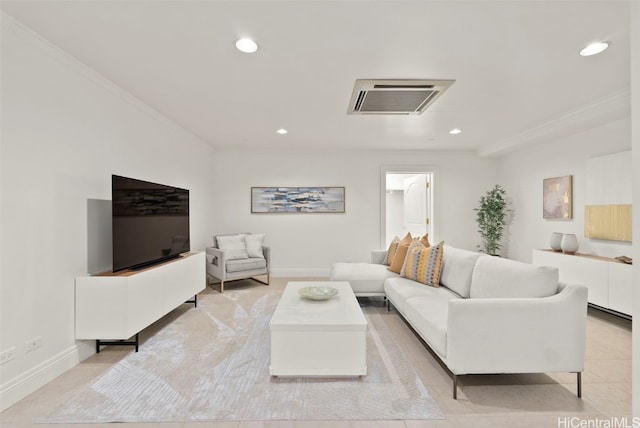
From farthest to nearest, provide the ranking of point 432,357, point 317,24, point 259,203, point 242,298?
point 259,203 → point 242,298 → point 432,357 → point 317,24

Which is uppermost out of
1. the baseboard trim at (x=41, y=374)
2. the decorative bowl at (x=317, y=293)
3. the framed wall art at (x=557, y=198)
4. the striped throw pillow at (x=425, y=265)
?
the framed wall art at (x=557, y=198)

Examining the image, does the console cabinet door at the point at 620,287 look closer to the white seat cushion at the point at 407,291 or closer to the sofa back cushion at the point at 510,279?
the sofa back cushion at the point at 510,279

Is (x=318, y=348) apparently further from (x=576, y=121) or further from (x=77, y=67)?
(x=576, y=121)

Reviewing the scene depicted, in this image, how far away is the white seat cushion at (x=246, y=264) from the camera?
472cm

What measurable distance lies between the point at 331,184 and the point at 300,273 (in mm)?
1750

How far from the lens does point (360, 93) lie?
298 cm

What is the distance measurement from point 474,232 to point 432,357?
4060 millimetres

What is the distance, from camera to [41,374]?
219 centimetres

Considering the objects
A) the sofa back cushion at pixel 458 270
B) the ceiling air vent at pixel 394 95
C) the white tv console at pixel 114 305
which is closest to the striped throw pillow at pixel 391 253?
the sofa back cushion at pixel 458 270

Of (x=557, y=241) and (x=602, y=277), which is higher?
(x=557, y=241)

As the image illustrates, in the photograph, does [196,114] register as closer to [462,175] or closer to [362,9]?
[362,9]

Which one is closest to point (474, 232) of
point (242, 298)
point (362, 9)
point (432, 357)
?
point (432, 357)

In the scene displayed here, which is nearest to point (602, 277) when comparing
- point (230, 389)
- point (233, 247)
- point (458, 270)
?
point (458, 270)

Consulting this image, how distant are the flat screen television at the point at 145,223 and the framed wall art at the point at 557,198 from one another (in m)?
5.12
